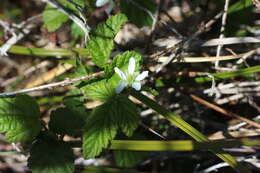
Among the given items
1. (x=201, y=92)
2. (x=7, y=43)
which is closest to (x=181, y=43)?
(x=201, y=92)

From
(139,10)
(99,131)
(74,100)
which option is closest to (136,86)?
(99,131)

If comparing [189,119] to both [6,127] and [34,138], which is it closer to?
[34,138]

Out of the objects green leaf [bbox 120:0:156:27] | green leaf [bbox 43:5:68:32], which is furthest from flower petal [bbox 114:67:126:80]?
green leaf [bbox 43:5:68:32]

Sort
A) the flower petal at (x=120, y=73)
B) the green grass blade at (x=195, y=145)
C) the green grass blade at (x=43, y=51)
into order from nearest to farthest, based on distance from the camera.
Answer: the green grass blade at (x=195, y=145), the flower petal at (x=120, y=73), the green grass blade at (x=43, y=51)

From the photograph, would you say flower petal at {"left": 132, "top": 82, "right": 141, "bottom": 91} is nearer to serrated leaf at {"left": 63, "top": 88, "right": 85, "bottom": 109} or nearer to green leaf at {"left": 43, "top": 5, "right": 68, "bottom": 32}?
serrated leaf at {"left": 63, "top": 88, "right": 85, "bottom": 109}

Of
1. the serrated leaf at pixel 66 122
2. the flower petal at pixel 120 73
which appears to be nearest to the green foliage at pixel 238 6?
the flower petal at pixel 120 73

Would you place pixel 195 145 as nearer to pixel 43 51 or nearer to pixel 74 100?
pixel 74 100

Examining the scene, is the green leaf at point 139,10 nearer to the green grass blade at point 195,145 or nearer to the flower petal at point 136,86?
the flower petal at point 136,86
